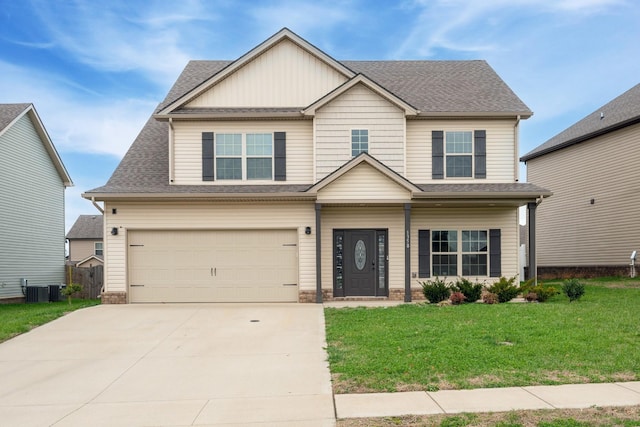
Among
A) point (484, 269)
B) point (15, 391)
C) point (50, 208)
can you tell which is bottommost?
point (15, 391)

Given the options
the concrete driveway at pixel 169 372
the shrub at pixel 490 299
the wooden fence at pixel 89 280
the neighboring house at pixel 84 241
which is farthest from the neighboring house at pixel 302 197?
the neighboring house at pixel 84 241

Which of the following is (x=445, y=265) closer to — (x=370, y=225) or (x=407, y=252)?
(x=407, y=252)

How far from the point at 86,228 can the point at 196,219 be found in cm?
3099

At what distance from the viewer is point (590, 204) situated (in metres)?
23.8

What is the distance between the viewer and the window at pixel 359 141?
51.9ft

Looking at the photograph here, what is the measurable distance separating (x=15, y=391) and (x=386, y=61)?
17.0m

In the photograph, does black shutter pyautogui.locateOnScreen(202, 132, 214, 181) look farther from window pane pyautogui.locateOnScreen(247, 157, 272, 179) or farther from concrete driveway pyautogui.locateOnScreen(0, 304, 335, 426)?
concrete driveway pyautogui.locateOnScreen(0, 304, 335, 426)

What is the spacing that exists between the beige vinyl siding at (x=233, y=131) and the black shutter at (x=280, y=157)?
132 millimetres

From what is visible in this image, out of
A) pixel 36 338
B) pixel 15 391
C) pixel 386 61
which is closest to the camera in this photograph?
pixel 15 391

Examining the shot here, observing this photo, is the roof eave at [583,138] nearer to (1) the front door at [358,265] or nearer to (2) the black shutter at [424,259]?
(2) the black shutter at [424,259]

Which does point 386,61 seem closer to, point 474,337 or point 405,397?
point 474,337

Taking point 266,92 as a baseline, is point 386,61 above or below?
above

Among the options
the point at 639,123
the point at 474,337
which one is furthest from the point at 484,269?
the point at 639,123

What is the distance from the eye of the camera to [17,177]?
841 inches
